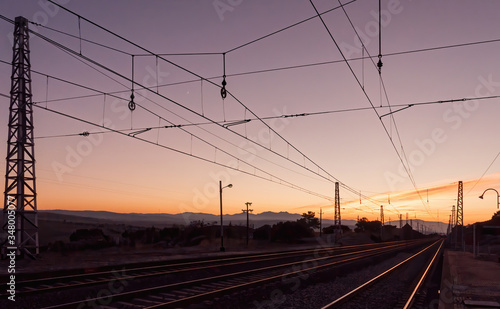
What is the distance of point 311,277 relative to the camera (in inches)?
887

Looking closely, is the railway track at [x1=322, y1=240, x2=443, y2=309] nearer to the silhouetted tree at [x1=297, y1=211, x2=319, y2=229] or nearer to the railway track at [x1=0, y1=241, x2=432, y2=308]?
the railway track at [x1=0, y1=241, x2=432, y2=308]

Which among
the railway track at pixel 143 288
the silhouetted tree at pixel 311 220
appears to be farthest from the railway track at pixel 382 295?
the silhouetted tree at pixel 311 220

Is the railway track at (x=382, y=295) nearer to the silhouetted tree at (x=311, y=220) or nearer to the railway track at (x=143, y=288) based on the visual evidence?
the railway track at (x=143, y=288)

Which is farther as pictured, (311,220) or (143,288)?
(311,220)

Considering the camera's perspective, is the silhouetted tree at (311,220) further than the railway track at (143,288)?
Yes

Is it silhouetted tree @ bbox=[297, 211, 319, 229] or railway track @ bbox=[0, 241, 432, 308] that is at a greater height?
railway track @ bbox=[0, 241, 432, 308]

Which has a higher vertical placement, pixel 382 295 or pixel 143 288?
pixel 143 288

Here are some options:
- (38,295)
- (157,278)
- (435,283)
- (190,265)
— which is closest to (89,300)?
(38,295)

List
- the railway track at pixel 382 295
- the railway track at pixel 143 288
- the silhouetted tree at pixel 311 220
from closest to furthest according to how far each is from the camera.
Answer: the railway track at pixel 143 288 → the railway track at pixel 382 295 → the silhouetted tree at pixel 311 220

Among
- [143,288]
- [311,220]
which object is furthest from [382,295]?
[311,220]

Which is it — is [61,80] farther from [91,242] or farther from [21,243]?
[91,242]

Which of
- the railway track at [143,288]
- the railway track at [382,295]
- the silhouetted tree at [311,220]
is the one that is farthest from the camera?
the silhouetted tree at [311,220]

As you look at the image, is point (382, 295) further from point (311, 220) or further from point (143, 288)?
point (311, 220)

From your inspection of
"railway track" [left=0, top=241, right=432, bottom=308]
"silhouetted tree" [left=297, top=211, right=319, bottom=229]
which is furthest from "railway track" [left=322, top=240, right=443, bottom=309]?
"silhouetted tree" [left=297, top=211, right=319, bottom=229]
